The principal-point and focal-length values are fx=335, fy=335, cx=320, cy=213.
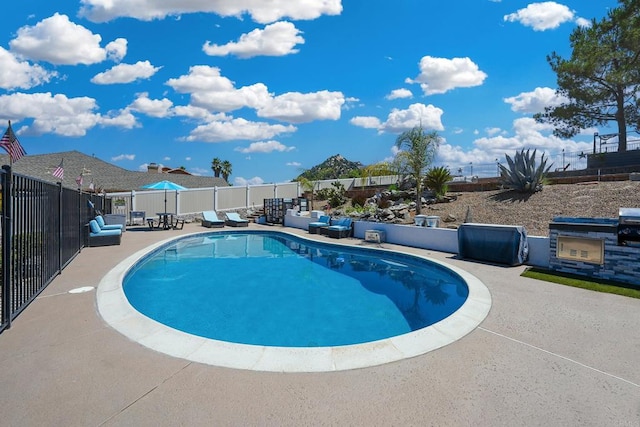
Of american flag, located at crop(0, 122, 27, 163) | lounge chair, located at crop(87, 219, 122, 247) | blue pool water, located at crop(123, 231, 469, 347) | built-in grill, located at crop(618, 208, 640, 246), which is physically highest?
american flag, located at crop(0, 122, 27, 163)

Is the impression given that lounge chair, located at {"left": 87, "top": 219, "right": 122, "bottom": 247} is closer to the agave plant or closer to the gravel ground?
→ the gravel ground

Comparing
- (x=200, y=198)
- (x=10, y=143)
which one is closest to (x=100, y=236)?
(x=10, y=143)

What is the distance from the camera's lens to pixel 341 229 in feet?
47.4

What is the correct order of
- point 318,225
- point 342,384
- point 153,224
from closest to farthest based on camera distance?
point 342,384
point 318,225
point 153,224

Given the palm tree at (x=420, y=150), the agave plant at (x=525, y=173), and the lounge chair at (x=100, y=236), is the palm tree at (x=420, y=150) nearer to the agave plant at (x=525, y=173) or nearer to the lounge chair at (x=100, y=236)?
the agave plant at (x=525, y=173)

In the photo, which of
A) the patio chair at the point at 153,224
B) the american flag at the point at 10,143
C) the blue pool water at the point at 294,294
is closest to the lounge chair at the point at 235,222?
the patio chair at the point at 153,224

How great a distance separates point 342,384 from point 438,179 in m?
14.8

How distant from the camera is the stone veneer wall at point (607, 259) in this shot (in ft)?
22.7

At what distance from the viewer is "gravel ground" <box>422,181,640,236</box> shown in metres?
11.4

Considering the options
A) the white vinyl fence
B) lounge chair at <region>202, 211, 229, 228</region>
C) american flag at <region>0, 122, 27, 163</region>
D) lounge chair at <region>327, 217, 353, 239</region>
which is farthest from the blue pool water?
the white vinyl fence

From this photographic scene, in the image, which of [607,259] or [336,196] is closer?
[607,259]

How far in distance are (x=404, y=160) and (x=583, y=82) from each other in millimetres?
15727

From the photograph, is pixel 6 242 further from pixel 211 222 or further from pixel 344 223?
pixel 211 222

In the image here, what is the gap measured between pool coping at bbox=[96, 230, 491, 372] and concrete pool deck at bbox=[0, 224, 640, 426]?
132 mm
